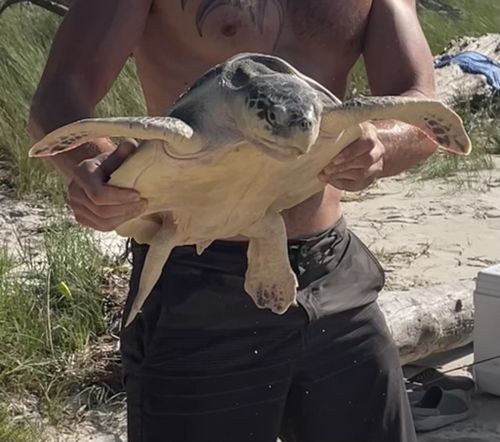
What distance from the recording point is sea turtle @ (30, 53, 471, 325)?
5.09 feet

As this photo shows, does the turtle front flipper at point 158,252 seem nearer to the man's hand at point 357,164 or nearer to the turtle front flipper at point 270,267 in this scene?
the turtle front flipper at point 270,267

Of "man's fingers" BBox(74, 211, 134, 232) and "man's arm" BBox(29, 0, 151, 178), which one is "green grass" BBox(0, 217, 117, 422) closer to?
"man's arm" BBox(29, 0, 151, 178)

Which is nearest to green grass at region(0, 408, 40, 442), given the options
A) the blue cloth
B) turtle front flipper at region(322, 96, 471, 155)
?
turtle front flipper at region(322, 96, 471, 155)

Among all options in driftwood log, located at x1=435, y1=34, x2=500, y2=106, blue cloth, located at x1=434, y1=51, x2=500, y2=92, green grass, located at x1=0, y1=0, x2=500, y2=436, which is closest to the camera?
green grass, located at x1=0, y1=0, x2=500, y2=436

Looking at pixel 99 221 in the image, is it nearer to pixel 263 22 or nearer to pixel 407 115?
pixel 407 115

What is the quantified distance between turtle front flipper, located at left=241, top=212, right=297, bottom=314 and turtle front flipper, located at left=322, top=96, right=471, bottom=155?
319mm

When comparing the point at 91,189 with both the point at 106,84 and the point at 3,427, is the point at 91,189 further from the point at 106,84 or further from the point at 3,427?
the point at 3,427

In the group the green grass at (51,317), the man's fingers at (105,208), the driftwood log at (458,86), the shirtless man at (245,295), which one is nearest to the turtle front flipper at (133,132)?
the man's fingers at (105,208)

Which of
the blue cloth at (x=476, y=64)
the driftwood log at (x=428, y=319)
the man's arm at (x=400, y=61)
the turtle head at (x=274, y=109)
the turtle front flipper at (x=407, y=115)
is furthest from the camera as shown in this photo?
the blue cloth at (x=476, y=64)

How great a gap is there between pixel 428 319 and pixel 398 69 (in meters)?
1.83

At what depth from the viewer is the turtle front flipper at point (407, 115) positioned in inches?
64.9

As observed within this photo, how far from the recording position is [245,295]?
2.12 metres

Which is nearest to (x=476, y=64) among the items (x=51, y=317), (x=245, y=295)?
(x=51, y=317)

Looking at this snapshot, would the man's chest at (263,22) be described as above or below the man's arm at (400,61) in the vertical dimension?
above
